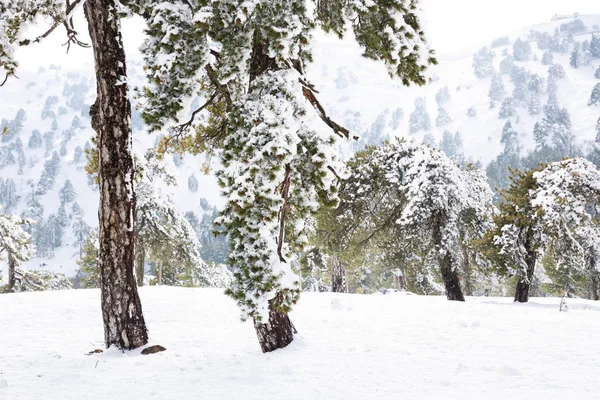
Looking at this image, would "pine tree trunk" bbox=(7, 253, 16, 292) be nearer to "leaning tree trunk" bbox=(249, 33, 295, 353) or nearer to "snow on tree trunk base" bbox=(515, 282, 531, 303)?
"leaning tree trunk" bbox=(249, 33, 295, 353)

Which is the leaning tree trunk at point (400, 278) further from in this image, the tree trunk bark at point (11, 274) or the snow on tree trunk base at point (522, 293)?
the tree trunk bark at point (11, 274)

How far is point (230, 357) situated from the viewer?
5605 millimetres

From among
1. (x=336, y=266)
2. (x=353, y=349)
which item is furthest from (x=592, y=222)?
(x=353, y=349)

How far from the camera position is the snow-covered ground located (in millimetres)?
4121

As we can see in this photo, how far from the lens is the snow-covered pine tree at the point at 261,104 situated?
4352 mm

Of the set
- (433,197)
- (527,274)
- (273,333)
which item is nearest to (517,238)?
(527,274)

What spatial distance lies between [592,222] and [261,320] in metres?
15.5

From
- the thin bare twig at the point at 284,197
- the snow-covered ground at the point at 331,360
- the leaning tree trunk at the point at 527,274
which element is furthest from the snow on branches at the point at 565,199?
the thin bare twig at the point at 284,197

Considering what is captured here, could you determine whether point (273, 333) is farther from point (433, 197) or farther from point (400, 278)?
point (400, 278)

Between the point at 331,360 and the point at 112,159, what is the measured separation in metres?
4.02

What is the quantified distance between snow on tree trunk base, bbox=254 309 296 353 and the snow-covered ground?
0.52 ft

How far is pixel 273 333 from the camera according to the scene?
5.73 m

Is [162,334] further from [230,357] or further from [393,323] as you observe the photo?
[393,323]

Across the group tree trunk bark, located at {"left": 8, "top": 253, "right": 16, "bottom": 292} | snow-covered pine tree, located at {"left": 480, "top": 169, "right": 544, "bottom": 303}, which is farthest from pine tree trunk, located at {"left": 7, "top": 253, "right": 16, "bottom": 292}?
snow-covered pine tree, located at {"left": 480, "top": 169, "right": 544, "bottom": 303}
